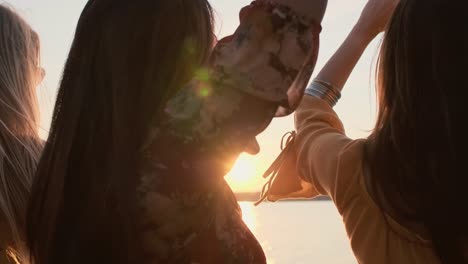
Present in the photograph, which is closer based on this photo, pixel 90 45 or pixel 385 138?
pixel 90 45

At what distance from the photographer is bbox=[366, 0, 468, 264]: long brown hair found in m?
1.25

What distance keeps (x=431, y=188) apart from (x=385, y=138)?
16 centimetres

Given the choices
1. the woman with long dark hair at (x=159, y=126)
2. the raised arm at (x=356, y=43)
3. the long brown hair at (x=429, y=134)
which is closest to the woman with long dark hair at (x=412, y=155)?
the long brown hair at (x=429, y=134)

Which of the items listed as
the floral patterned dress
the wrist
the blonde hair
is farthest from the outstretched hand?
the blonde hair

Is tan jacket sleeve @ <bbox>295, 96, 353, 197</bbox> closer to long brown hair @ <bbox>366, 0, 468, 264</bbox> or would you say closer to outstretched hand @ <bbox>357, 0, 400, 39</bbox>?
long brown hair @ <bbox>366, 0, 468, 264</bbox>

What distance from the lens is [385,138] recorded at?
1338 millimetres

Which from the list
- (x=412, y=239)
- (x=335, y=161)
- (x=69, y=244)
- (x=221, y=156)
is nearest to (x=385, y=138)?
(x=335, y=161)

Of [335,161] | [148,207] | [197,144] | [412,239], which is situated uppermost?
[197,144]

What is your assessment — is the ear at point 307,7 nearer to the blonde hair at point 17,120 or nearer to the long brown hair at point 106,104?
the long brown hair at point 106,104

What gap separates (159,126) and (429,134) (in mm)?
699

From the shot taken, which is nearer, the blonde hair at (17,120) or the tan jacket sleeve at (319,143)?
the tan jacket sleeve at (319,143)

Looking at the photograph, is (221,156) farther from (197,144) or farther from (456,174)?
(456,174)

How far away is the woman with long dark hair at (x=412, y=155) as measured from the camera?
4.13ft

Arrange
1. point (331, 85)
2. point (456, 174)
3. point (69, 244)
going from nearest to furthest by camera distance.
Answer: point (69, 244), point (456, 174), point (331, 85)
